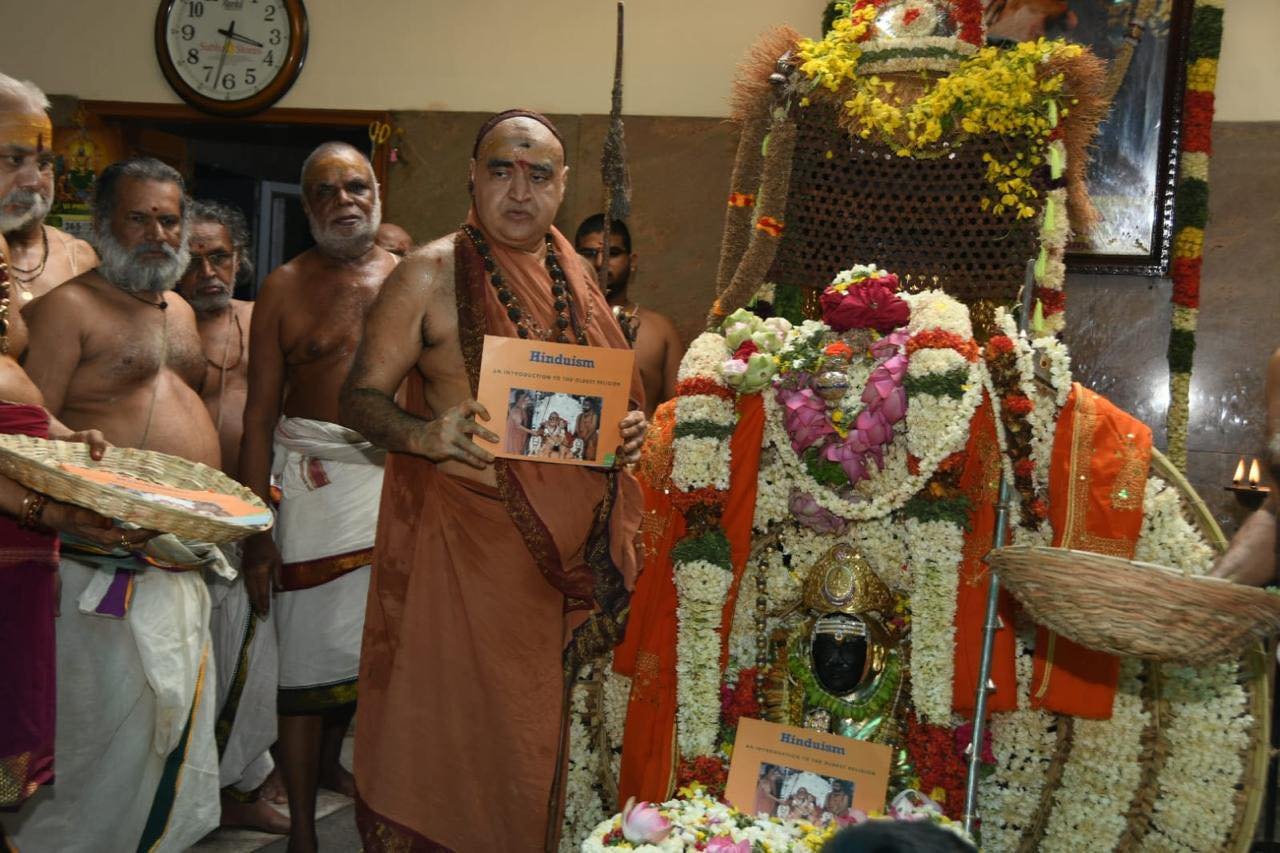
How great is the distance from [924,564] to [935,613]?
0.14 meters

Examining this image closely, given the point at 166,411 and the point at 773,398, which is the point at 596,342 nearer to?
the point at 773,398

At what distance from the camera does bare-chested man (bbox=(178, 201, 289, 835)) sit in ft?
15.5

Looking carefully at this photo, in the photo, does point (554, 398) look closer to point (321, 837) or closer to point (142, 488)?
point (142, 488)

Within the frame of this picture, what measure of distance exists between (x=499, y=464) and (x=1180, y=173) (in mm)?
4092

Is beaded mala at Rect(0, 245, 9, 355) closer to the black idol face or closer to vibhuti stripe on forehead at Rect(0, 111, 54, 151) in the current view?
vibhuti stripe on forehead at Rect(0, 111, 54, 151)

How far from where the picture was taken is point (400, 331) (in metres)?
3.27

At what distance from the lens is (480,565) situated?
333 cm

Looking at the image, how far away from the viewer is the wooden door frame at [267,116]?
6.80m

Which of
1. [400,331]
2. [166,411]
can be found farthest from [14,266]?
[400,331]

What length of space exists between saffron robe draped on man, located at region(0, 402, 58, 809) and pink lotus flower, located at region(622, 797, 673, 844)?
155 cm

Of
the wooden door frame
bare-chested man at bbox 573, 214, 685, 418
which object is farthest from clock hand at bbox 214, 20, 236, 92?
bare-chested man at bbox 573, 214, 685, 418

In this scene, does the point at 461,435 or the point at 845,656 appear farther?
the point at 845,656

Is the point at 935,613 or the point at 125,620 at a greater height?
the point at 935,613

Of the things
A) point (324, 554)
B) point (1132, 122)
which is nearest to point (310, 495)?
point (324, 554)
